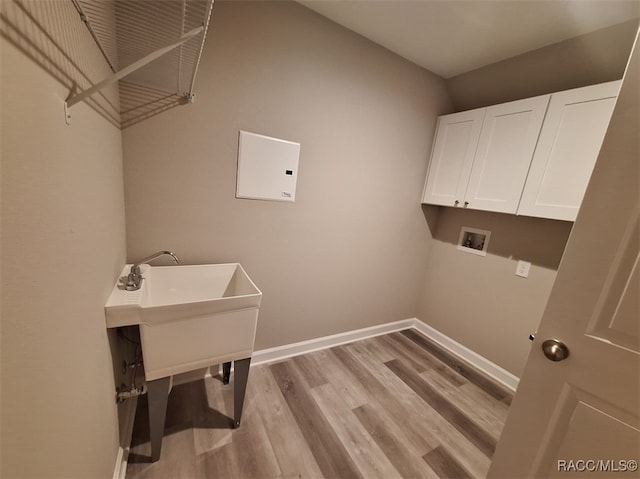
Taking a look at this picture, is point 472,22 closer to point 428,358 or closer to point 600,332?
point 600,332

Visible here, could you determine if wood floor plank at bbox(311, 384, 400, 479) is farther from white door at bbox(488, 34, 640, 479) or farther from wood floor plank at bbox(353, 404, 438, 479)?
white door at bbox(488, 34, 640, 479)

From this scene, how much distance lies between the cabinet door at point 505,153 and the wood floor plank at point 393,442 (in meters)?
1.73

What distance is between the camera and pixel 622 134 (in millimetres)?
679

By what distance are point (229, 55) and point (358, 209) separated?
4.55 ft

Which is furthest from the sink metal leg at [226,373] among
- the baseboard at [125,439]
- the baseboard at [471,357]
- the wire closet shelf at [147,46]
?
the baseboard at [471,357]

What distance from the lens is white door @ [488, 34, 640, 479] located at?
667 millimetres

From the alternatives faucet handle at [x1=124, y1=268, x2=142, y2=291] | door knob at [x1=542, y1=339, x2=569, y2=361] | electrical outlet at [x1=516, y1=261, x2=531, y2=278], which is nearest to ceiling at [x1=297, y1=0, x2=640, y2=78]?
electrical outlet at [x1=516, y1=261, x2=531, y2=278]

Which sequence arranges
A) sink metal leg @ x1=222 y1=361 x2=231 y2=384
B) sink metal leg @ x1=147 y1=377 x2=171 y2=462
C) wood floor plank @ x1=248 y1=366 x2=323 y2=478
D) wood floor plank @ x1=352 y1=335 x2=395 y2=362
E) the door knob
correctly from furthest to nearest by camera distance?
wood floor plank @ x1=352 y1=335 x2=395 y2=362 < sink metal leg @ x1=222 y1=361 x2=231 y2=384 < wood floor plank @ x1=248 y1=366 x2=323 y2=478 < sink metal leg @ x1=147 y1=377 x2=171 y2=462 < the door knob

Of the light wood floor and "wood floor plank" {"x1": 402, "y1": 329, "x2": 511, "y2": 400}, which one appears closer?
the light wood floor

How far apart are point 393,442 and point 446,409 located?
0.53 m

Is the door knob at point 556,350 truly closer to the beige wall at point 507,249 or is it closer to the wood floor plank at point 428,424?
the wood floor plank at point 428,424

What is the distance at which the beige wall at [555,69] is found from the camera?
142cm

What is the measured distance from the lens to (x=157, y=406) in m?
1.13

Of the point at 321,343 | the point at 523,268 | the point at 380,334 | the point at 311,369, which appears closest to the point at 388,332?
the point at 380,334
